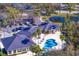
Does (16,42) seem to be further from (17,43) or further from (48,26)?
(48,26)

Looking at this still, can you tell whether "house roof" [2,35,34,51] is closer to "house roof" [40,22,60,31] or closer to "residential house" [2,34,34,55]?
"residential house" [2,34,34,55]

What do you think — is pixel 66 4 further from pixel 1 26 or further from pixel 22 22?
pixel 1 26

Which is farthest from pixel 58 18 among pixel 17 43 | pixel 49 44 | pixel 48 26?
pixel 17 43

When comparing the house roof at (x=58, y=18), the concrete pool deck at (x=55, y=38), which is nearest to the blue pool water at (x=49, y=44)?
the concrete pool deck at (x=55, y=38)

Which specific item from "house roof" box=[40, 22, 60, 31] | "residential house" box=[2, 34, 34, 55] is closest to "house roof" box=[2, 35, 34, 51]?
"residential house" box=[2, 34, 34, 55]

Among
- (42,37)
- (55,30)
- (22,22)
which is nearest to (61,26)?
(55,30)

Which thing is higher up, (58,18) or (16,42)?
(58,18)

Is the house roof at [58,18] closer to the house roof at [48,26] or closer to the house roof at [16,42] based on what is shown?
the house roof at [48,26]

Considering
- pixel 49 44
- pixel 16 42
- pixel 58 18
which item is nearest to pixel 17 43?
pixel 16 42
